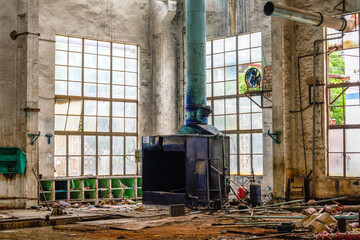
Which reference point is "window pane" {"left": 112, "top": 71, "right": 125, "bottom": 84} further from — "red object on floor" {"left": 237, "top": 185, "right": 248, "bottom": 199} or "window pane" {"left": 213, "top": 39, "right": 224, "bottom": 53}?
"red object on floor" {"left": 237, "top": 185, "right": 248, "bottom": 199}

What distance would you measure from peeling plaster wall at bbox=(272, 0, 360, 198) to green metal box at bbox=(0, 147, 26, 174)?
6.08 m

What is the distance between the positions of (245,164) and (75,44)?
565 cm

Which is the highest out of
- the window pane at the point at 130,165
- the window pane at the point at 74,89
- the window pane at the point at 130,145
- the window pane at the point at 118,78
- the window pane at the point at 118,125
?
the window pane at the point at 118,78

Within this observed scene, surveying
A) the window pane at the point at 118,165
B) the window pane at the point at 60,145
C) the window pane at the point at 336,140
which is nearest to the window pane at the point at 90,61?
the window pane at the point at 60,145

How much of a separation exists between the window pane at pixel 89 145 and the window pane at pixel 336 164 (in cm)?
628

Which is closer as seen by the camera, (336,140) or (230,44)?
(336,140)

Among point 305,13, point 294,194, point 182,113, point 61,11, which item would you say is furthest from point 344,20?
point 61,11

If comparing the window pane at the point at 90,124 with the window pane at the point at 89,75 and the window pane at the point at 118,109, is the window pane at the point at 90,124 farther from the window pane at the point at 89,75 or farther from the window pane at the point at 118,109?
the window pane at the point at 89,75

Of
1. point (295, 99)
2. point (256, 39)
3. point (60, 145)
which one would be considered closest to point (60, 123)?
point (60, 145)

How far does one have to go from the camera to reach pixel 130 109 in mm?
15133

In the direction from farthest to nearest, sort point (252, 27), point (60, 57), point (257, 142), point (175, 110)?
1. point (175, 110)
2. point (60, 57)
3. point (252, 27)
4. point (257, 142)

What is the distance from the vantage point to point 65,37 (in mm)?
14117

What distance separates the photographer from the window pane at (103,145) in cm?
1450

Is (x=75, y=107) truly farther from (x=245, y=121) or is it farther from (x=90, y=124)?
(x=245, y=121)
